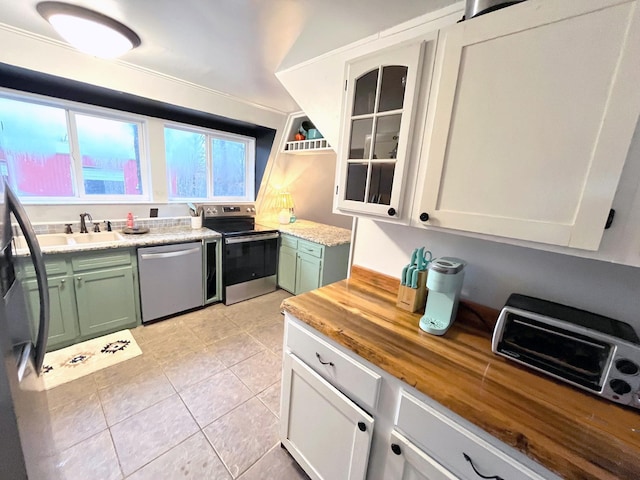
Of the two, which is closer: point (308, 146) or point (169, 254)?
point (169, 254)

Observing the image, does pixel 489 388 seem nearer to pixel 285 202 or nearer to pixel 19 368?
pixel 19 368

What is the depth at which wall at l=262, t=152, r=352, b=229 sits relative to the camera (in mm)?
3436

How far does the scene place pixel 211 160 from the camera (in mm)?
3395

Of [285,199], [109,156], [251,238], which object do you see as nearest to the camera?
[109,156]

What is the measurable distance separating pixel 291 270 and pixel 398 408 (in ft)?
8.14

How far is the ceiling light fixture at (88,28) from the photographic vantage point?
4.59ft

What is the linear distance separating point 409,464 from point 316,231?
259cm

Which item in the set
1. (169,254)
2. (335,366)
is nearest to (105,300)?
(169,254)

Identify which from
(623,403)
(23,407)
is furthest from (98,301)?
(623,403)

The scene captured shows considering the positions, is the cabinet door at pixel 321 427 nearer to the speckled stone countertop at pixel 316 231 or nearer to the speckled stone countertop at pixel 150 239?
the speckled stone countertop at pixel 316 231

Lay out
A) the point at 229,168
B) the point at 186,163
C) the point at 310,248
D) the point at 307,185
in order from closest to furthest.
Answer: the point at 310,248, the point at 186,163, the point at 229,168, the point at 307,185

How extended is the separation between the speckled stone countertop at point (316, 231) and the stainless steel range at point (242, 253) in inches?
9.8

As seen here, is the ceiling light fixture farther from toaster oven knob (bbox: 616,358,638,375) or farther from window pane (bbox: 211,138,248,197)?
toaster oven knob (bbox: 616,358,638,375)

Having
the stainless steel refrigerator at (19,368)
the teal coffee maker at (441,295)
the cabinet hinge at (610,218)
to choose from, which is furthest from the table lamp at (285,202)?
the cabinet hinge at (610,218)
